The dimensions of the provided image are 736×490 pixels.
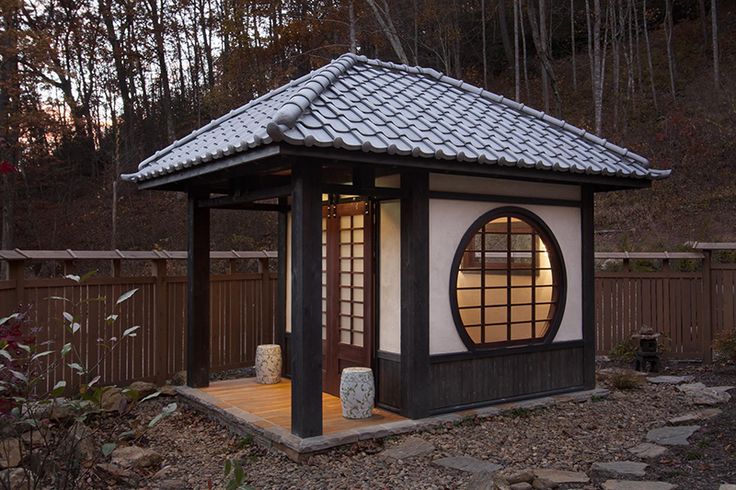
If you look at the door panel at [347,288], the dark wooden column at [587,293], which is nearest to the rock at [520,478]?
the door panel at [347,288]

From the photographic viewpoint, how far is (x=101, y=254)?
296 inches

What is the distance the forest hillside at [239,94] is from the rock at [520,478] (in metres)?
10.3

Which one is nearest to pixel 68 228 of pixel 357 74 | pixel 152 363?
pixel 152 363

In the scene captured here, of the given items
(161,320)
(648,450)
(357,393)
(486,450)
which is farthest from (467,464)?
(161,320)

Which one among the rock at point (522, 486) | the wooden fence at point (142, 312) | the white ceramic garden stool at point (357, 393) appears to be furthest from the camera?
the wooden fence at point (142, 312)

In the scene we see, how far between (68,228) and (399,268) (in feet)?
52.6

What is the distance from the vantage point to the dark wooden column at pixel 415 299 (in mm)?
6066

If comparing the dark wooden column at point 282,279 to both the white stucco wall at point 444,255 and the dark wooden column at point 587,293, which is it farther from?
the dark wooden column at point 587,293

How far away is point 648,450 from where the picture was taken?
535cm

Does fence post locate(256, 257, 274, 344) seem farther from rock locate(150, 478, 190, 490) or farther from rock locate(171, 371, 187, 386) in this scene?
rock locate(150, 478, 190, 490)

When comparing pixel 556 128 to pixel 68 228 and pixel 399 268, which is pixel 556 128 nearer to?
pixel 399 268

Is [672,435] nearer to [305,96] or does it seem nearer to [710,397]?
[710,397]

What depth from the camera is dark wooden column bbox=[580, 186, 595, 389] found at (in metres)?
7.52

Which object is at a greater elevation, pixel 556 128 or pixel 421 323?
pixel 556 128
